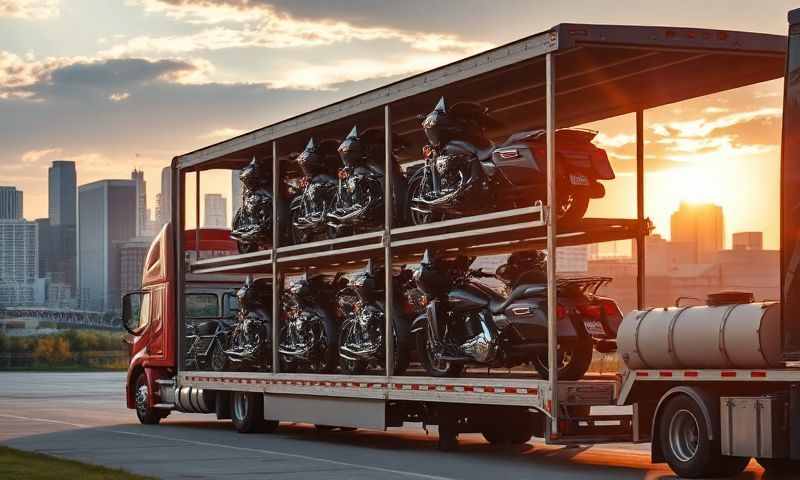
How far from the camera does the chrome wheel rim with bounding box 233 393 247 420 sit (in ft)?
76.5

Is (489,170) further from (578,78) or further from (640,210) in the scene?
(640,210)

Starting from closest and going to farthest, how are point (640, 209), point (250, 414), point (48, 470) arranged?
1. point (48, 470)
2. point (640, 209)
3. point (250, 414)

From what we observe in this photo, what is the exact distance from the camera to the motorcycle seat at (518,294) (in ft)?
54.7

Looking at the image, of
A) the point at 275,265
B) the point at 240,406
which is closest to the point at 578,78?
the point at 275,265

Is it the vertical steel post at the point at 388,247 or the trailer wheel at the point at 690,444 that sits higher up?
the vertical steel post at the point at 388,247

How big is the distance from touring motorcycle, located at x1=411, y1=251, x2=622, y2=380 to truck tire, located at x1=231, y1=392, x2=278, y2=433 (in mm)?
5023

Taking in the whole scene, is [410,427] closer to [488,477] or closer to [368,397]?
Result: [368,397]

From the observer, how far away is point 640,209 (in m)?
18.3

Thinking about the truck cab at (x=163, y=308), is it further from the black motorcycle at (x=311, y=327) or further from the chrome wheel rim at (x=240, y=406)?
the black motorcycle at (x=311, y=327)

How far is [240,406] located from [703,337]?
36.1ft

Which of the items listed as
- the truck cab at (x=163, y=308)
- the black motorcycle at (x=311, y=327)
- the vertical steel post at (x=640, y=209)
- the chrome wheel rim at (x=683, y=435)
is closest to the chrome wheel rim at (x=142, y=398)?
the truck cab at (x=163, y=308)

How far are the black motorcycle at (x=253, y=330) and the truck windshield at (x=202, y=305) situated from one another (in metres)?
2.07

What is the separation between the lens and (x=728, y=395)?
1412cm

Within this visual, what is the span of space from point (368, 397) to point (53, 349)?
80293mm
